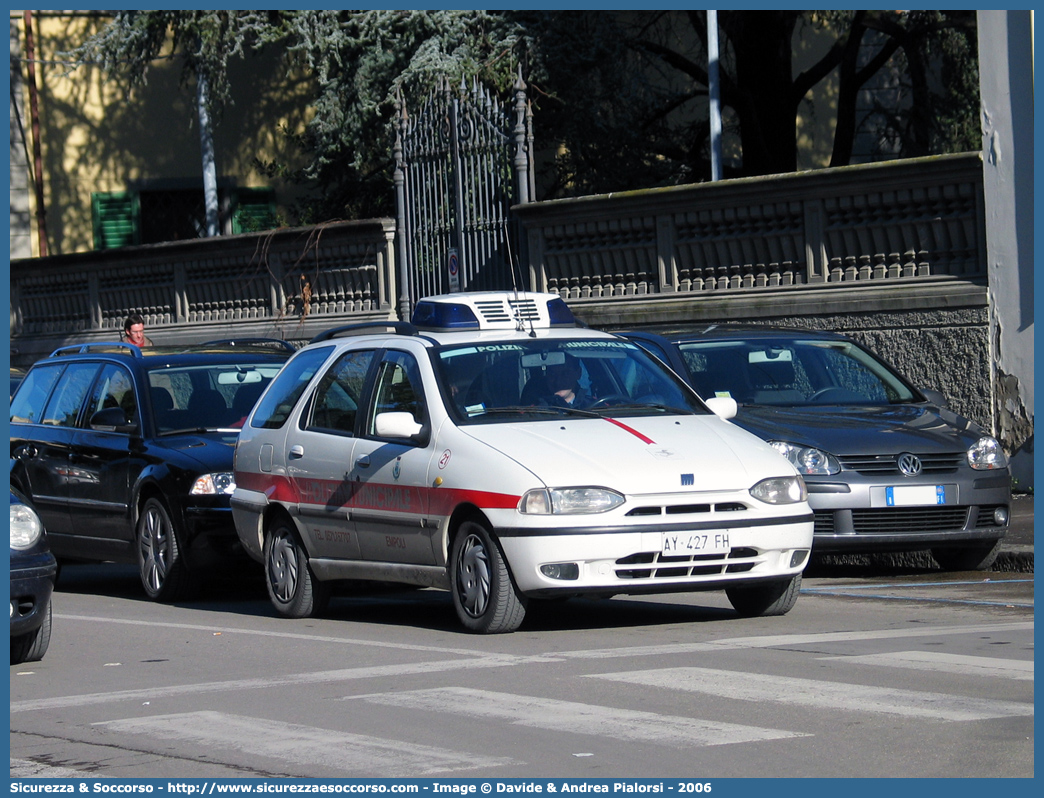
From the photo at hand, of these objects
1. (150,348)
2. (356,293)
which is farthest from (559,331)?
(356,293)

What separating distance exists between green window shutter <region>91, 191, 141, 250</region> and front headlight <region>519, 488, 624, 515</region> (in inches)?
924

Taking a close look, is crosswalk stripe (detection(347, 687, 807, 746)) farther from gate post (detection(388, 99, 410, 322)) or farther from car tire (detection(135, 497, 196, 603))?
gate post (detection(388, 99, 410, 322))

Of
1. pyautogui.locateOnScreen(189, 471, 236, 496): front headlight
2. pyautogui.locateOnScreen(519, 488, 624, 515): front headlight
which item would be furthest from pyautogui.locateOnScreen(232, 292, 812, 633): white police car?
pyautogui.locateOnScreen(189, 471, 236, 496): front headlight

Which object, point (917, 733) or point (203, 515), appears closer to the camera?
point (917, 733)

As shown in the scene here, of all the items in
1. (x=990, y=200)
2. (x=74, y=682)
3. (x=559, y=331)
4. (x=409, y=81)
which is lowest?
(x=74, y=682)

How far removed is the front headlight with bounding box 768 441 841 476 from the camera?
11.1m

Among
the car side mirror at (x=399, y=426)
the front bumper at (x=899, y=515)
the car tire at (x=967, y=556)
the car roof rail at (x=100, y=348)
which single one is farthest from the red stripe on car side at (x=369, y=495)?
the car tire at (x=967, y=556)

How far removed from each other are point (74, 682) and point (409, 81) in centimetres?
1642

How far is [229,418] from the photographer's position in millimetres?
12789

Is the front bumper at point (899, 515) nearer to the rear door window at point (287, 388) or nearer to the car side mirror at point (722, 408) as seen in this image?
the car side mirror at point (722, 408)

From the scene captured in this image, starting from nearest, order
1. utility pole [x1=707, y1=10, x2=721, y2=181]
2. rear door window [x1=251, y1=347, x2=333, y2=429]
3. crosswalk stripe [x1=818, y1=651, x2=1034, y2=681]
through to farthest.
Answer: crosswalk stripe [x1=818, y1=651, x2=1034, y2=681], rear door window [x1=251, y1=347, x2=333, y2=429], utility pole [x1=707, y1=10, x2=721, y2=181]

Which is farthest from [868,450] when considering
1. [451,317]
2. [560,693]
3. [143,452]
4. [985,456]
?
[143,452]

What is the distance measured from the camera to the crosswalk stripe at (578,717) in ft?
20.3

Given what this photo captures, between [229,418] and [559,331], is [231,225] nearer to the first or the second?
[229,418]
